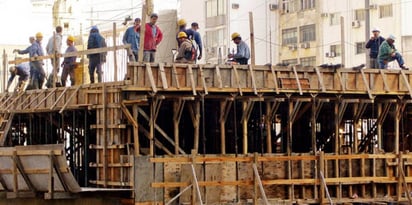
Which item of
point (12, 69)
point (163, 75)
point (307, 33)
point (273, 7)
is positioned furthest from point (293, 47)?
point (163, 75)

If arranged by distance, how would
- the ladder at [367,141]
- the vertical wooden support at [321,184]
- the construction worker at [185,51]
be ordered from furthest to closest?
1. the ladder at [367,141]
2. the vertical wooden support at [321,184]
3. the construction worker at [185,51]

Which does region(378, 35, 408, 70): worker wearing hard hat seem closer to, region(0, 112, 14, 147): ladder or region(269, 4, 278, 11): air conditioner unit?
region(0, 112, 14, 147): ladder

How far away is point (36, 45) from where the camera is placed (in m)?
34.7

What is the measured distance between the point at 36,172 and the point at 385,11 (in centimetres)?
3900

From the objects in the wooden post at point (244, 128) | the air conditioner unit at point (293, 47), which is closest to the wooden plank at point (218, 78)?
the wooden post at point (244, 128)

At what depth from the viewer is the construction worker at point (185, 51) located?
98.2 ft

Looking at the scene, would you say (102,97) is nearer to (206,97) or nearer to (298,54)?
(206,97)

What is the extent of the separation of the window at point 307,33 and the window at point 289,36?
488 mm

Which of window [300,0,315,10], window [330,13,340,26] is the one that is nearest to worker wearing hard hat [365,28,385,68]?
window [330,13,340,26]

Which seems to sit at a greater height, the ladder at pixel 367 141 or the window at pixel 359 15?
the window at pixel 359 15

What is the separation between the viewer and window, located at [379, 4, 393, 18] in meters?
63.3

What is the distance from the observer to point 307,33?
222 feet

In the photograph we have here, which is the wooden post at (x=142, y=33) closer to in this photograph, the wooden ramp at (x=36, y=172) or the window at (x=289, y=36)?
the wooden ramp at (x=36, y=172)

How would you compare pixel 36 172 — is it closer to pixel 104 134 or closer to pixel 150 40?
pixel 104 134
